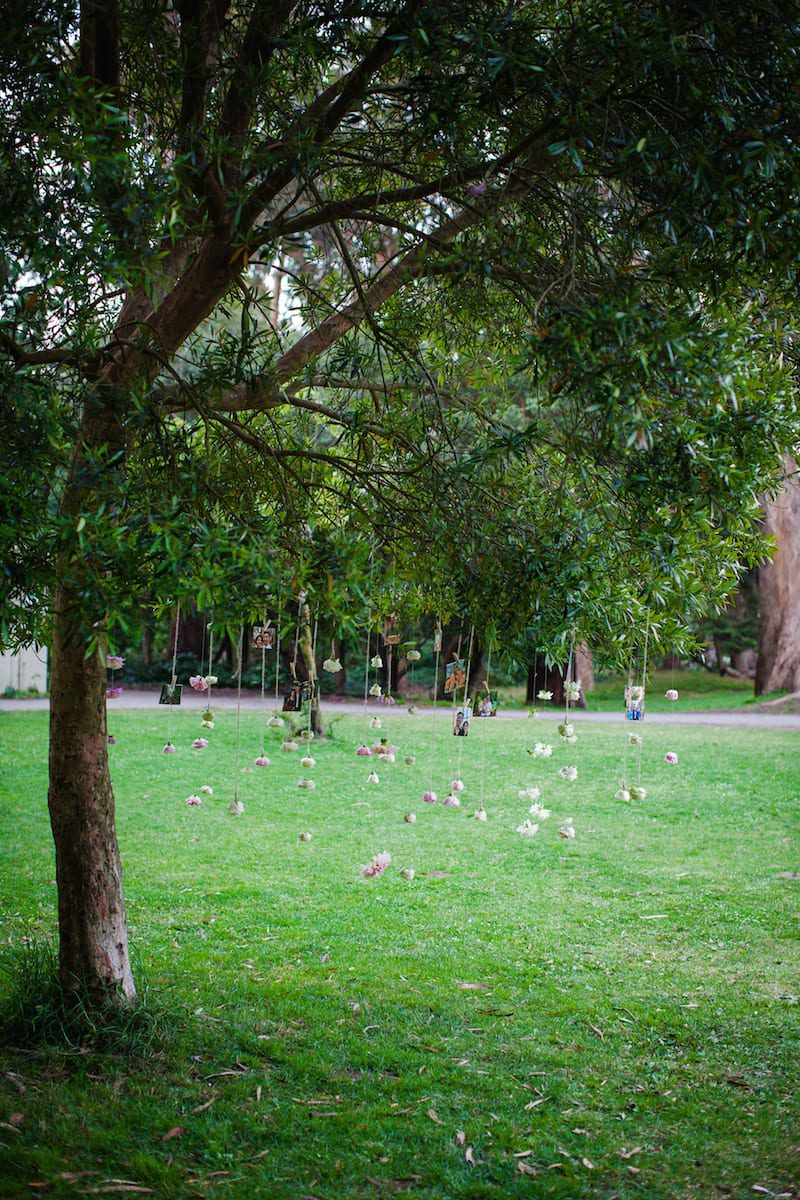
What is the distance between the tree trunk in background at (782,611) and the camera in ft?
58.6

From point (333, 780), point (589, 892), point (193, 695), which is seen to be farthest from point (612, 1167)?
point (193, 695)

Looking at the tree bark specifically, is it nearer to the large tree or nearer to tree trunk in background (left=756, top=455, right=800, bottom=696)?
the large tree

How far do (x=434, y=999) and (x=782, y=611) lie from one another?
1341cm

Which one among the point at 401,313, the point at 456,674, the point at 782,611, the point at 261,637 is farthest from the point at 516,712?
the point at 261,637

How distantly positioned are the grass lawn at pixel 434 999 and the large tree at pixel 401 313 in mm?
972

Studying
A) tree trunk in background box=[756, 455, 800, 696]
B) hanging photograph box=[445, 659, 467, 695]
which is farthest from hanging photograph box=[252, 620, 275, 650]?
tree trunk in background box=[756, 455, 800, 696]

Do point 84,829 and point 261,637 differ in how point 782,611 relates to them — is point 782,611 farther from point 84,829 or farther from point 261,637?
point 84,829

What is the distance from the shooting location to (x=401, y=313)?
17.9ft

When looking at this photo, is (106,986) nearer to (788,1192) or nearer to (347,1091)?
(347,1091)

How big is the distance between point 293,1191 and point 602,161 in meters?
3.64

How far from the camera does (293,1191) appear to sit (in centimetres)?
379

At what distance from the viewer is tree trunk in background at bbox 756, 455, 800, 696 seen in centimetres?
1788

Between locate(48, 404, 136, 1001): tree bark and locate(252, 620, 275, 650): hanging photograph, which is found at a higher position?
locate(252, 620, 275, 650): hanging photograph

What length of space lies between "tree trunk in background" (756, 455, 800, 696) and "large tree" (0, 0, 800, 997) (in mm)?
13859
